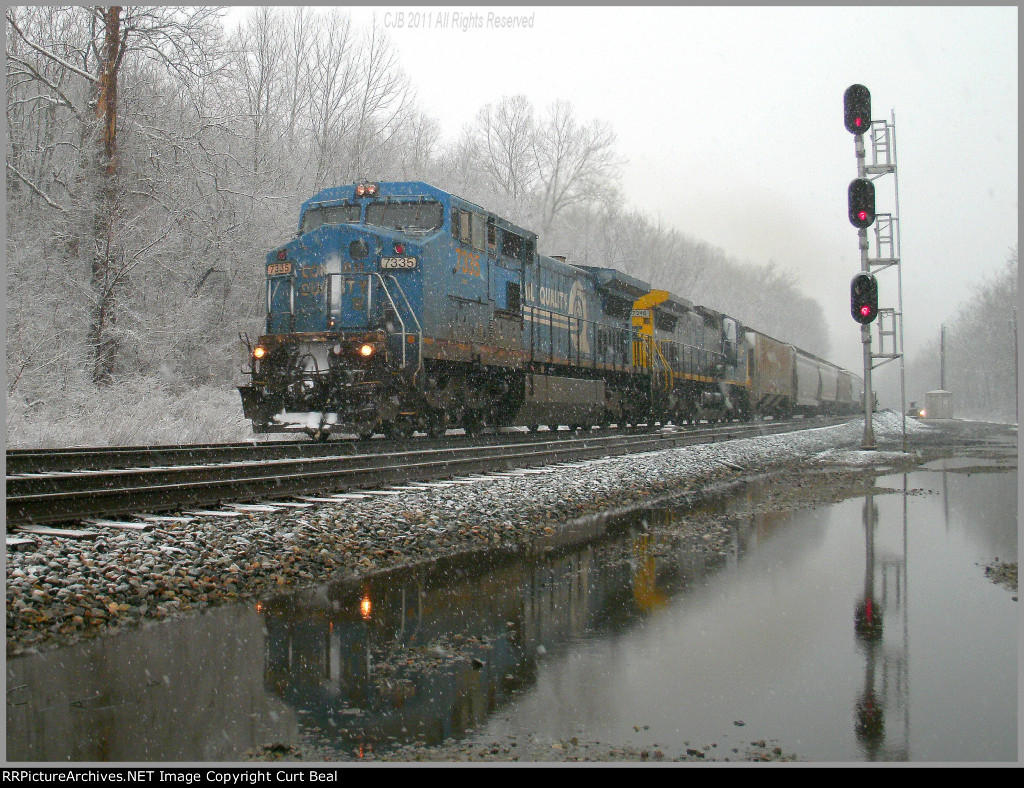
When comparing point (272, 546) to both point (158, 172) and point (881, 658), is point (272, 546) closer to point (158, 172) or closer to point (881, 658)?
point (881, 658)

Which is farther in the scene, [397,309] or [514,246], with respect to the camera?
[514,246]

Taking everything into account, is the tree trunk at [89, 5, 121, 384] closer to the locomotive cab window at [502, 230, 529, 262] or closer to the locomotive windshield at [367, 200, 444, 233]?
the locomotive windshield at [367, 200, 444, 233]

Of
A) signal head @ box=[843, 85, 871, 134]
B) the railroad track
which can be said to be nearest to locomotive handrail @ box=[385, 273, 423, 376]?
the railroad track

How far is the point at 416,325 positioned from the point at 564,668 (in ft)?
29.0

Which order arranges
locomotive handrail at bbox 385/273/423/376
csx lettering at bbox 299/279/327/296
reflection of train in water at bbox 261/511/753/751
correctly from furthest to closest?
1. csx lettering at bbox 299/279/327/296
2. locomotive handrail at bbox 385/273/423/376
3. reflection of train in water at bbox 261/511/753/751

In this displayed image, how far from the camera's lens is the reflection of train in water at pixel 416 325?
39.0 feet

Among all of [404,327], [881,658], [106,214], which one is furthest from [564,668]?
[106,214]

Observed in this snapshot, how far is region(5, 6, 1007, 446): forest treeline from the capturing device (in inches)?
731

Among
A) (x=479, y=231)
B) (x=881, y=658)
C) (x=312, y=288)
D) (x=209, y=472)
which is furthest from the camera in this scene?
(x=479, y=231)

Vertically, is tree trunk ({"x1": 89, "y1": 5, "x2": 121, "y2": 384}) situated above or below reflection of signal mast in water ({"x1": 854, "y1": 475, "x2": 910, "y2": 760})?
above

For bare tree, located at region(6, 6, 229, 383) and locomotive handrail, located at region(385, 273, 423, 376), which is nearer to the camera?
locomotive handrail, located at region(385, 273, 423, 376)

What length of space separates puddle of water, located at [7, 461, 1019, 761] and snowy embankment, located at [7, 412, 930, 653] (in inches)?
13.4

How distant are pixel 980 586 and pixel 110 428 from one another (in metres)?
13.6

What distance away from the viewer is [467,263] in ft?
44.8
